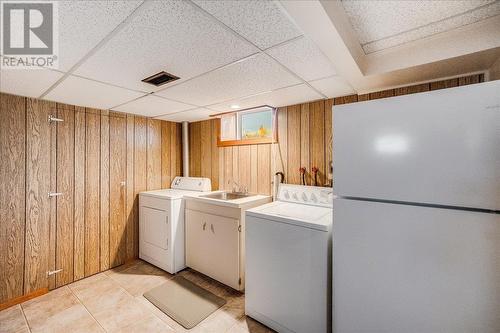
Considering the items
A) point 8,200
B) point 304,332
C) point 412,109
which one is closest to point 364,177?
point 412,109

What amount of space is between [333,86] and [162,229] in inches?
98.6

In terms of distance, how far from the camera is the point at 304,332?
162cm

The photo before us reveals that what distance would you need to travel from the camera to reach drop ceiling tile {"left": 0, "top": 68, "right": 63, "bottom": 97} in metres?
1.60

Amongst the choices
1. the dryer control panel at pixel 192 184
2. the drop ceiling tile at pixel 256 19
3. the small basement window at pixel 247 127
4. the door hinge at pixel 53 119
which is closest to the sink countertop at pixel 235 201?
the dryer control panel at pixel 192 184

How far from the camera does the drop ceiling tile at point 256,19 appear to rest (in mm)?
957

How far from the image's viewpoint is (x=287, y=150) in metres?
2.56

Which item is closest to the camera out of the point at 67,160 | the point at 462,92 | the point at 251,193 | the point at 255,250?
the point at 462,92

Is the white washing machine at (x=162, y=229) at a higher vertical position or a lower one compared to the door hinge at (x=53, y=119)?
lower

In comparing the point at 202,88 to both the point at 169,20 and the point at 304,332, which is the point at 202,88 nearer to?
the point at 169,20

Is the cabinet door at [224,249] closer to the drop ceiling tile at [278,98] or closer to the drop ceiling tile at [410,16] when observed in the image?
the drop ceiling tile at [278,98]

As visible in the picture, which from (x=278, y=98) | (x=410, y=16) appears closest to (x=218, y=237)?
(x=278, y=98)

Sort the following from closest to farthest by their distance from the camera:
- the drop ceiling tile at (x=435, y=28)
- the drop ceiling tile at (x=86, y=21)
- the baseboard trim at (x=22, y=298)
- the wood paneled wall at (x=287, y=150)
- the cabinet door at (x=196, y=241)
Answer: the drop ceiling tile at (x=86, y=21) < the drop ceiling tile at (x=435, y=28) < the baseboard trim at (x=22, y=298) < the wood paneled wall at (x=287, y=150) < the cabinet door at (x=196, y=241)

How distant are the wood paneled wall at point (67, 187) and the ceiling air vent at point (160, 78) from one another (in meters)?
1.42

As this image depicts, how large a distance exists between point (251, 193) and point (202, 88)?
1.43m
